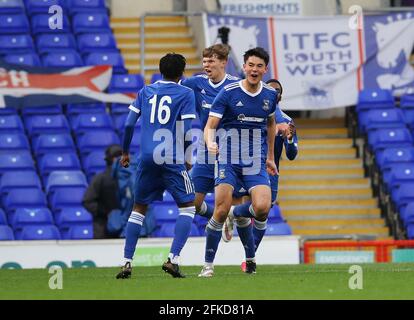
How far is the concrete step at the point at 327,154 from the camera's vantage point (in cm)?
2414

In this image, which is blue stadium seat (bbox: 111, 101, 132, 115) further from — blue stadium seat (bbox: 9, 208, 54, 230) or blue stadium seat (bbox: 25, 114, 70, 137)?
blue stadium seat (bbox: 9, 208, 54, 230)

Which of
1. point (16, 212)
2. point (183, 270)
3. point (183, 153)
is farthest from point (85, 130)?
point (183, 153)

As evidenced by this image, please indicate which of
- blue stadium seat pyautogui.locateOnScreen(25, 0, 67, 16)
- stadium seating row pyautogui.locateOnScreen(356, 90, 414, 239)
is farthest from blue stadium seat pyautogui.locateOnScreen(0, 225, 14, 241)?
stadium seating row pyautogui.locateOnScreen(356, 90, 414, 239)

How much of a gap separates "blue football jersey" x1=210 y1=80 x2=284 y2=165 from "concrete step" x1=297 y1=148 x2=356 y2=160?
9485 millimetres

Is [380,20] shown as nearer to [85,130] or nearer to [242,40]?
[242,40]

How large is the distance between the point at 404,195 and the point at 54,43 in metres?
6.40

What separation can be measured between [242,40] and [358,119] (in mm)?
2354

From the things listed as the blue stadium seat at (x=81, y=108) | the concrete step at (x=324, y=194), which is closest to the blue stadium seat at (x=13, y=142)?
the blue stadium seat at (x=81, y=108)

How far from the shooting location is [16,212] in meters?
21.0

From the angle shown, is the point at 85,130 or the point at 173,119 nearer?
the point at 173,119

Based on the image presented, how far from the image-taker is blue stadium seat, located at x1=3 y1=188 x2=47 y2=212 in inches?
842

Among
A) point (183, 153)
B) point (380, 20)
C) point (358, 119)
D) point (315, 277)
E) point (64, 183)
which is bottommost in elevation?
point (315, 277)

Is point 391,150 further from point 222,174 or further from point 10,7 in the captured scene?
point 222,174

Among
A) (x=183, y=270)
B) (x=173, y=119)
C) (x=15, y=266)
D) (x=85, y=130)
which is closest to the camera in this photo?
(x=173, y=119)
